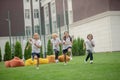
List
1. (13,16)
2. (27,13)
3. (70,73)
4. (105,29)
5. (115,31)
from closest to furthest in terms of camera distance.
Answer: (70,73) → (115,31) → (105,29) → (13,16) → (27,13)

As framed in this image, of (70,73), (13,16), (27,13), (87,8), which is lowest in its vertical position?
(70,73)

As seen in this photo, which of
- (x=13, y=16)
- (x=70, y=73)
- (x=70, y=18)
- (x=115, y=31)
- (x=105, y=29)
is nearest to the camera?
(x=70, y=73)

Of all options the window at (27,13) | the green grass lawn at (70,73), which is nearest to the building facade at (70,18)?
the window at (27,13)

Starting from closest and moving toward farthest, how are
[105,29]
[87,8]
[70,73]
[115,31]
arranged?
[70,73] < [115,31] < [105,29] < [87,8]

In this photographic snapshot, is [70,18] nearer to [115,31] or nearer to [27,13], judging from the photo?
[27,13]

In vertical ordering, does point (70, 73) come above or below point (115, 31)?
below

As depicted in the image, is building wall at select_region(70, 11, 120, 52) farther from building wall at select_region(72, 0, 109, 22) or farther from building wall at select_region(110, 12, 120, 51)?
building wall at select_region(72, 0, 109, 22)

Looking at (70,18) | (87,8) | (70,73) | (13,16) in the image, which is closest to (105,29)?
(87,8)

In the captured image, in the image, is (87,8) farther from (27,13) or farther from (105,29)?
(27,13)

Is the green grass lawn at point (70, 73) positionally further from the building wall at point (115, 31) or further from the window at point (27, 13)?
the window at point (27, 13)

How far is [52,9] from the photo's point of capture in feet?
205

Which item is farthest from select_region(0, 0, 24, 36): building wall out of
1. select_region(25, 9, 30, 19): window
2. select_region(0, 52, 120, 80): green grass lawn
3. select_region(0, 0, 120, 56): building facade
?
select_region(0, 52, 120, 80): green grass lawn

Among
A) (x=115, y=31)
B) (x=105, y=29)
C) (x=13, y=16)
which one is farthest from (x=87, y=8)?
(x=13, y=16)

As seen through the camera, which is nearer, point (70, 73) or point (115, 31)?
point (70, 73)
